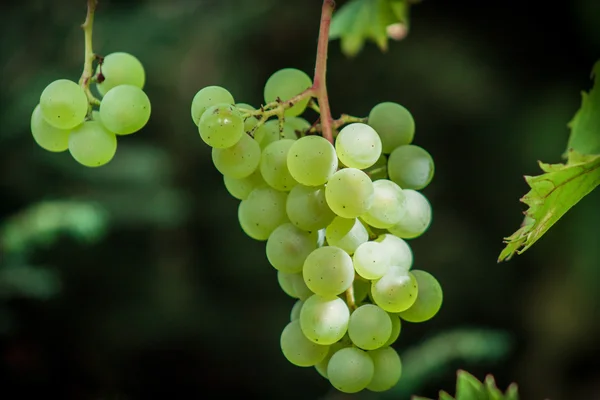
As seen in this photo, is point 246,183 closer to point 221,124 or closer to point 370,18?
point 221,124

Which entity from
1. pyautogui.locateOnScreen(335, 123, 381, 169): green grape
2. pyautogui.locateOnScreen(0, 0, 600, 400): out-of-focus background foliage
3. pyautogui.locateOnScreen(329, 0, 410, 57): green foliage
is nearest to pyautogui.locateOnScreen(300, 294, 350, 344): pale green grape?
pyautogui.locateOnScreen(335, 123, 381, 169): green grape

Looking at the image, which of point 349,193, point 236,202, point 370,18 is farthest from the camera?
point 236,202

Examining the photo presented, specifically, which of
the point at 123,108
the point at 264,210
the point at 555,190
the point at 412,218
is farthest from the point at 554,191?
the point at 123,108

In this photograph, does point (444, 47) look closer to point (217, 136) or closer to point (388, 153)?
point (388, 153)

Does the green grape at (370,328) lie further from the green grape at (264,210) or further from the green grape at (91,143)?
the green grape at (91,143)

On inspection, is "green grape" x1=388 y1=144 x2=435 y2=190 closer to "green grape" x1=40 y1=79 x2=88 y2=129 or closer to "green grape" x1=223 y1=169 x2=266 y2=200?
"green grape" x1=223 y1=169 x2=266 y2=200

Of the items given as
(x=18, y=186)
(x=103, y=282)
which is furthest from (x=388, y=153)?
(x=103, y=282)
